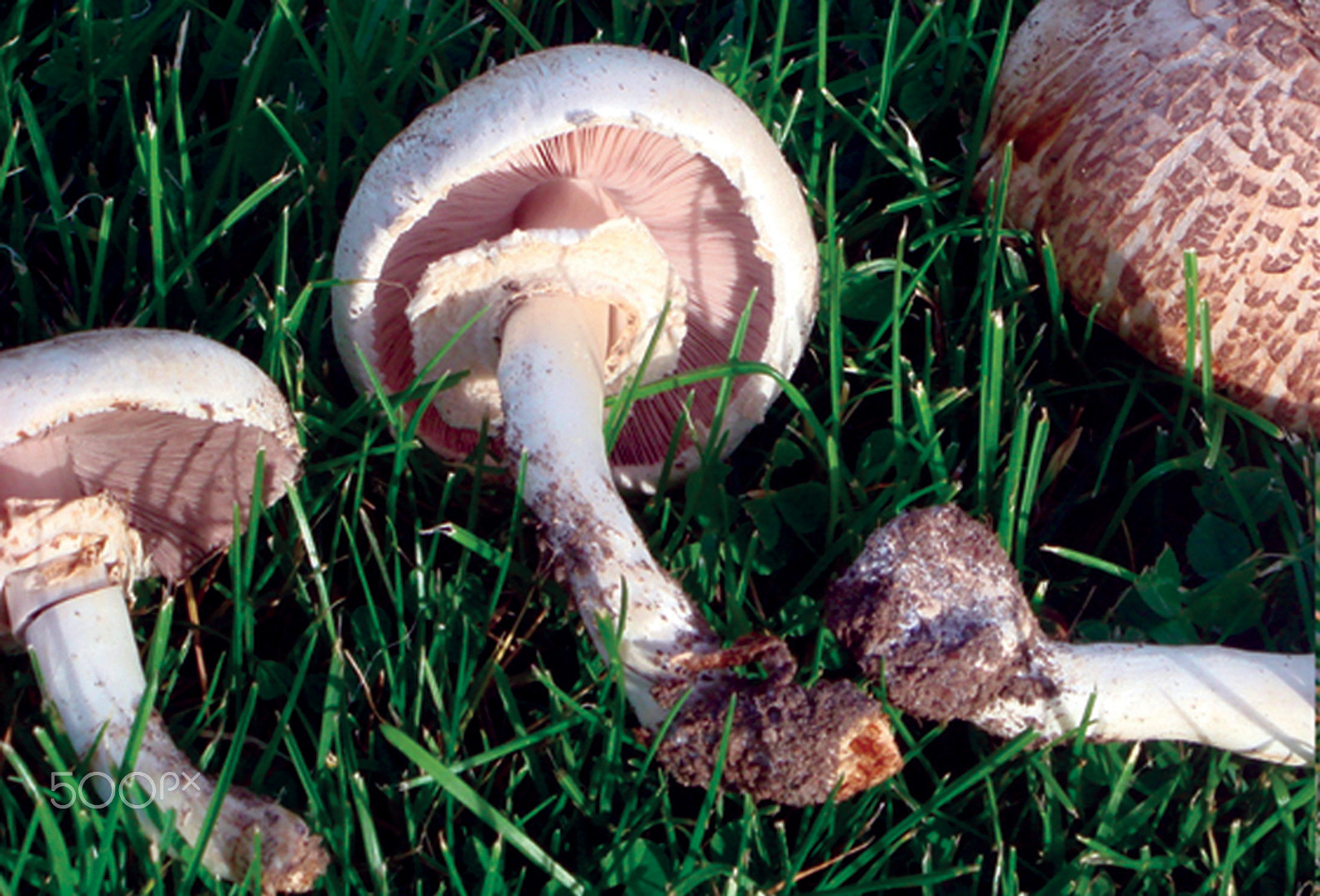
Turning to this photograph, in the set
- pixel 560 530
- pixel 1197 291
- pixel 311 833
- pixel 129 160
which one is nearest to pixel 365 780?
pixel 311 833

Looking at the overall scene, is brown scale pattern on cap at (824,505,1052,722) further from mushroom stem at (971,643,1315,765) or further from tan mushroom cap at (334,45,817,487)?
tan mushroom cap at (334,45,817,487)

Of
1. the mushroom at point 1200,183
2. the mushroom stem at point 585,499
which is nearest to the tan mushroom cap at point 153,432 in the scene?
the mushroom stem at point 585,499

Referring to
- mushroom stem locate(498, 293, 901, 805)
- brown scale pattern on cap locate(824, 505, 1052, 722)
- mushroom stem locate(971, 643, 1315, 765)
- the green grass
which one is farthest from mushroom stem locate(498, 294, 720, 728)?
mushroom stem locate(971, 643, 1315, 765)

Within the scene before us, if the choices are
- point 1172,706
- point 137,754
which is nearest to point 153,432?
point 137,754

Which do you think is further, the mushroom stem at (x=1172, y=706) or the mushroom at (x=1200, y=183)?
the mushroom at (x=1200, y=183)

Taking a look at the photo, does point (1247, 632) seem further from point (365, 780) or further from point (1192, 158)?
point (365, 780)

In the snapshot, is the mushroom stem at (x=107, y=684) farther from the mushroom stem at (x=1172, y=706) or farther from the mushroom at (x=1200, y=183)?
the mushroom at (x=1200, y=183)

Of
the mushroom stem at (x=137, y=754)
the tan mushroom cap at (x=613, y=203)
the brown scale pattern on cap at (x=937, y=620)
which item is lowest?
the mushroom stem at (x=137, y=754)

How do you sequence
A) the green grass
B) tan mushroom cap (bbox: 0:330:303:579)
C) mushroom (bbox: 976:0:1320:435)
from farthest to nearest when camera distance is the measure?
1. mushroom (bbox: 976:0:1320:435)
2. the green grass
3. tan mushroom cap (bbox: 0:330:303:579)
